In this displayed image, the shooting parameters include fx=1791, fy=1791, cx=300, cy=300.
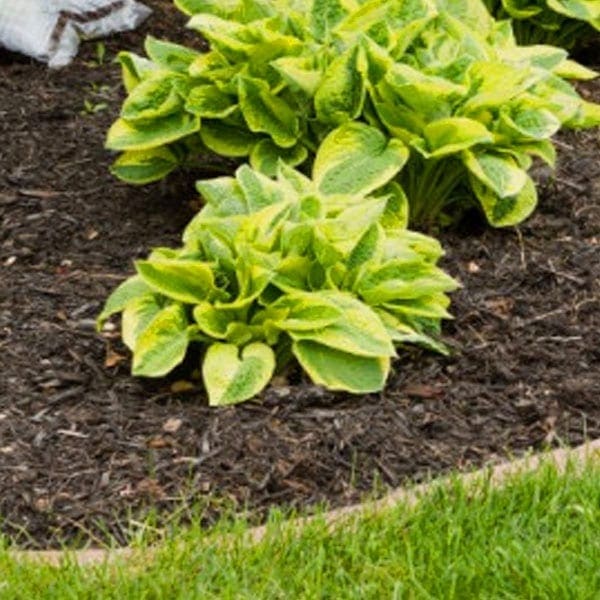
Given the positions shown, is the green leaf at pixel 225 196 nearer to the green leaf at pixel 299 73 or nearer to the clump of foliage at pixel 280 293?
the clump of foliage at pixel 280 293

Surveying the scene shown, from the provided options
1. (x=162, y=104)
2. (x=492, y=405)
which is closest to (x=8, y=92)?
(x=162, y=104)

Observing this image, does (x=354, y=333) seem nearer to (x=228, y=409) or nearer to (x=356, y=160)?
(x=228, y=409)

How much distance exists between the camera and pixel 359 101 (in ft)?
17.3

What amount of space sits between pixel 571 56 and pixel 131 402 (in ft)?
10.4

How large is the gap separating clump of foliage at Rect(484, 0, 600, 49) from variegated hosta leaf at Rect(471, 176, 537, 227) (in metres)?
1.43

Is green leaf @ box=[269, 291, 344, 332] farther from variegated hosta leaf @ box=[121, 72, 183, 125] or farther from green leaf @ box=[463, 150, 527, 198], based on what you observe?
variegated hosta leaf @ box=[121, 72, 183, 125]

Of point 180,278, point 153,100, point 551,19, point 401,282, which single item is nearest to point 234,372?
point 180,278

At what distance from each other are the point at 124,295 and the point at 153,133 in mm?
860

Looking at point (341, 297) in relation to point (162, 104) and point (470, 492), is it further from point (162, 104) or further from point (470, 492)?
point (162, 104)

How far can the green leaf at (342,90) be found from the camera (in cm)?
525

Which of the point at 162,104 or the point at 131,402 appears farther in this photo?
the point at 162,104

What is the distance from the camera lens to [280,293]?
4.75 m

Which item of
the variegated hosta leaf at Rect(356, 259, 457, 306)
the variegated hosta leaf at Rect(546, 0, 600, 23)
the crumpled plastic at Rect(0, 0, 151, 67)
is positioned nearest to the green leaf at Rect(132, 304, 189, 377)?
the variegated hosta leaf at Rect(356, 259, 457, 306)

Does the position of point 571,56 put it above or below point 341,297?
below
